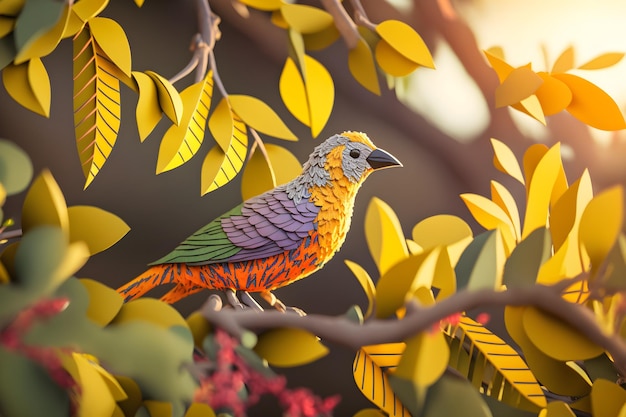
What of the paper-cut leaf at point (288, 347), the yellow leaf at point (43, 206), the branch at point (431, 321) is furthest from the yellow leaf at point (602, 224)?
the yellow leaf at point (43, 206)

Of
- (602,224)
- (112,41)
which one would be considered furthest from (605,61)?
(112,41)

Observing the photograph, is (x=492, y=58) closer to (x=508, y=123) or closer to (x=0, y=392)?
(x=508, y=123)

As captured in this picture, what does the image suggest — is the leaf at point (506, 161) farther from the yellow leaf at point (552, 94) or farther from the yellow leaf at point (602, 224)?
the yellow leaf at point (602, 224)

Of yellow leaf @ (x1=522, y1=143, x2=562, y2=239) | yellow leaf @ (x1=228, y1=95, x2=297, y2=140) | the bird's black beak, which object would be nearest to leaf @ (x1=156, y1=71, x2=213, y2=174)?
yellow leaf @ (x1=228, y1=95, x2=297, y2=140)

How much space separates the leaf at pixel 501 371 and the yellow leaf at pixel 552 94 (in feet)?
0.62

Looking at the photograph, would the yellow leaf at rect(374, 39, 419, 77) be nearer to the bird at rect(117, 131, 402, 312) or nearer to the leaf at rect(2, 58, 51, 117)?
the bird at rect(117, 131, 402, 312)

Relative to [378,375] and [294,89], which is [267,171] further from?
[378,375]

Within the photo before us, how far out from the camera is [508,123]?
26.2 inches

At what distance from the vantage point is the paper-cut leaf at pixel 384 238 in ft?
1.04

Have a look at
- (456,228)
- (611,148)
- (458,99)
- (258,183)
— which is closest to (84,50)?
(258,183)

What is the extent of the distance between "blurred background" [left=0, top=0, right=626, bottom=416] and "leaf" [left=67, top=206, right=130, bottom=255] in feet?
0.86

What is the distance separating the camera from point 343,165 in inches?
17.5

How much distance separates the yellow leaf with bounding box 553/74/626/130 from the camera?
438 millimetres

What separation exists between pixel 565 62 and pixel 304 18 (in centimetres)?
21
